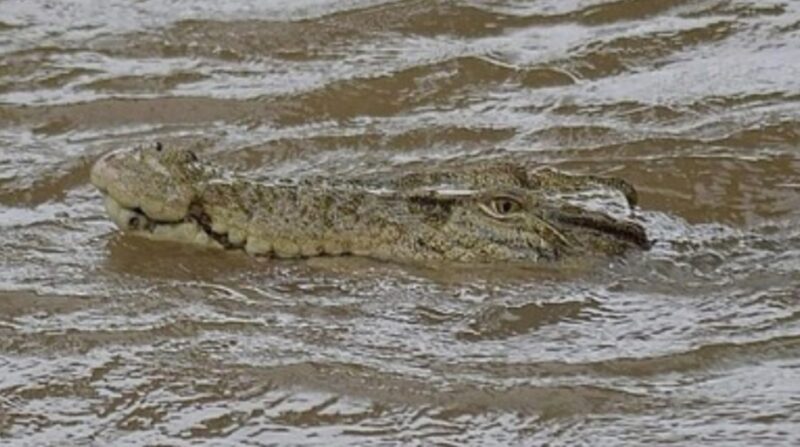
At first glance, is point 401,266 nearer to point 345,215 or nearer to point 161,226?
point 345,215

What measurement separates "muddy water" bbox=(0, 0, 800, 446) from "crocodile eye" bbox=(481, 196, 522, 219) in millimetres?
216

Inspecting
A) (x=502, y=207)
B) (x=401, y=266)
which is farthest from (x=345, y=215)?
(x=502, y=207)

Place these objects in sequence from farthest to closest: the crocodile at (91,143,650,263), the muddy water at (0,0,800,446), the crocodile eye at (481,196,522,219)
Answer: the crocodile eye at (481,196,522,219) < the crocodile at (91,143,650,263) < the muddy water at (0,0,800,446)

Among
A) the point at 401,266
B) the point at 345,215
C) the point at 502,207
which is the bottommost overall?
the point at 401,266

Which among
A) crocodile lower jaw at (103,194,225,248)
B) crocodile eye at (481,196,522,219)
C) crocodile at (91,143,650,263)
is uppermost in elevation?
crocodile eye at (481,196,522,219)

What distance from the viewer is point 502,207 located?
7402 millimetres

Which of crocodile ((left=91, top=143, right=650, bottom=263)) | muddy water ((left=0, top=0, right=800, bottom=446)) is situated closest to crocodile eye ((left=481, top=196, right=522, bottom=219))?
crocodile ((left=91, top=143, right=650, bottom=263))

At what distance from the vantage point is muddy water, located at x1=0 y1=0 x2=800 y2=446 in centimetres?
601

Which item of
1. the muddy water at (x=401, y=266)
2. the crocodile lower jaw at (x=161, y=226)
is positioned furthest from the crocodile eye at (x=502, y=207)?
the crocodile lower jaw at (x=161, y=226)

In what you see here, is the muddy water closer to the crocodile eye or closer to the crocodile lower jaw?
the crocodile lower jaw

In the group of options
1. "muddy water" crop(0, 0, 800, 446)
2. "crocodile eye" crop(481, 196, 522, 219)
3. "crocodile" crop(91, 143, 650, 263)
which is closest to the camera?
"muddy water" crop(0, 0, 800, 446)

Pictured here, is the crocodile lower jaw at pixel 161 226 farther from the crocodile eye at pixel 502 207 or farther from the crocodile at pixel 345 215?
the crocodile eye at pixel 502 207

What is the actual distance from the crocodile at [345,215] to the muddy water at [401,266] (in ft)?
0.24

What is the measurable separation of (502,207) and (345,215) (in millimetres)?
526
